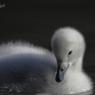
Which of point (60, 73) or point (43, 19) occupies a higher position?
point (60, 73)

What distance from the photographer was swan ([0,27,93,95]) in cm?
907

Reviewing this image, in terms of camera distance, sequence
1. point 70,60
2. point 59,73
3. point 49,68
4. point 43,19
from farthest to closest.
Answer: point 43,19 → point 49,68 → point 70,60 → point 59,73

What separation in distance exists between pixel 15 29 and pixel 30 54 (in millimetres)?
2755

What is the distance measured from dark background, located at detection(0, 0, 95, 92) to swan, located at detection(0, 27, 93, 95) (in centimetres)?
124

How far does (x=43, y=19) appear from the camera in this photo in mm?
12781

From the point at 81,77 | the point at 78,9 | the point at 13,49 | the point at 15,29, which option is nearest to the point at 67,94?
the point at 81,77

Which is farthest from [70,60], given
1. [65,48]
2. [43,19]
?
[43,19]

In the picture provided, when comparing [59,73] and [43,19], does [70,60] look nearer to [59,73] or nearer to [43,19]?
[59,73]

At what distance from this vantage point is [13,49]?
31.4ft

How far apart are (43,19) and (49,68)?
11.5 ft

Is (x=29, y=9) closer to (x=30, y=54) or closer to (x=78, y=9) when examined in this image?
(x=78, y=9)

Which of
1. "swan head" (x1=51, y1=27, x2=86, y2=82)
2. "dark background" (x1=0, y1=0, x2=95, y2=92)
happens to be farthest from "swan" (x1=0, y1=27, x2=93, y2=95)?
"dark background" (x1=0, y1=0, x2=95, y2=92)

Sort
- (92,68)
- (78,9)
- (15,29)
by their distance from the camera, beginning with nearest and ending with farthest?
(92,68), (15,29), (78,9)

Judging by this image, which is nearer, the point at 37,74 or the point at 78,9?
the point at 37,74
